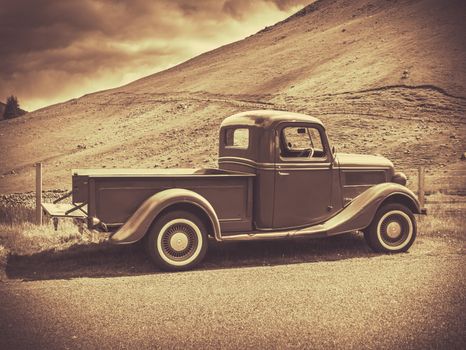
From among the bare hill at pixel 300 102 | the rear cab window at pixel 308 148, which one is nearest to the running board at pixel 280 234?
the rear cab window at pixel 308 148

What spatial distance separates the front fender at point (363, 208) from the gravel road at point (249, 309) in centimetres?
79

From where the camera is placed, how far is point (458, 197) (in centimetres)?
1561

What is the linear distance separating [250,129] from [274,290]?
2.61m

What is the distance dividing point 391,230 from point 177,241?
3098 mm

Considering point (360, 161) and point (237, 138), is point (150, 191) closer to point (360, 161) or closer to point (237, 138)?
point (237, 138)

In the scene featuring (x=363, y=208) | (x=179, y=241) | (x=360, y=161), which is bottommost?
(x=179, y=241)

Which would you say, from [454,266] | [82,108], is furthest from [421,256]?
[82,108]

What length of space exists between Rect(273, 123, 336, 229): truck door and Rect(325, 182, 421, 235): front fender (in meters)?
0.23

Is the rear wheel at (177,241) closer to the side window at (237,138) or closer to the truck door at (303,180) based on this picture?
the truck door at (303,180)

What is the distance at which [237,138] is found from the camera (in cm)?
766

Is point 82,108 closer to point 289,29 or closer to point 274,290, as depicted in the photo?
point 289,29

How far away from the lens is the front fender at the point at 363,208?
7371 millimetres

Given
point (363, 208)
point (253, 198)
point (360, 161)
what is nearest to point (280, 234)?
point (253, 198)

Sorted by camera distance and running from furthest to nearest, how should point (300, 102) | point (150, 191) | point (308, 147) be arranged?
point (300, 102), point (308, 147), point (150, 191)
